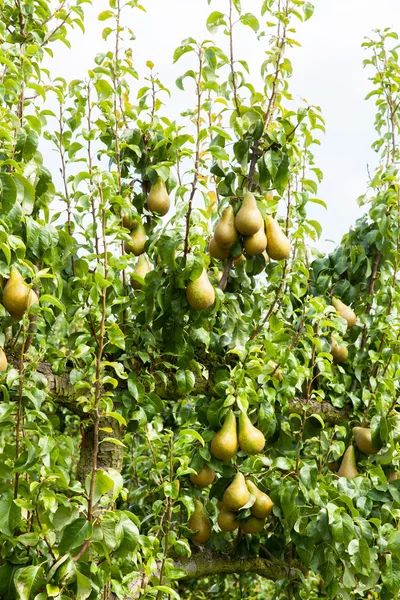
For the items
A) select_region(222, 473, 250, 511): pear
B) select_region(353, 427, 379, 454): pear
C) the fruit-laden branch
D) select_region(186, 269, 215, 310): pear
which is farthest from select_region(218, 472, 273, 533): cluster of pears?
select_region(186, 269, 215, 310): pear

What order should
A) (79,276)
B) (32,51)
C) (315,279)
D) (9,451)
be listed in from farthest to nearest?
(315,279) < (79,276) < (32,51) < (9,451)

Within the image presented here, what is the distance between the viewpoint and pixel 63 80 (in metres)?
2.39

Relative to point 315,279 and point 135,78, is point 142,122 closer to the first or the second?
point 135,78

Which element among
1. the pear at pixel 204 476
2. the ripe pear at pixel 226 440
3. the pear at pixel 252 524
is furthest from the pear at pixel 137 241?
the pear at pixel 252 524

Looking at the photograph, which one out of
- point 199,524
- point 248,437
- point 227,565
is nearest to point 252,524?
point 199,524

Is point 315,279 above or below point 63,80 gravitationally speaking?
below

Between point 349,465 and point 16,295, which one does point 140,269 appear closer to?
point 16,295

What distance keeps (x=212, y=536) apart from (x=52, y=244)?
1595 millimetres

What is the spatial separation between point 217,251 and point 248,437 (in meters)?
0.64

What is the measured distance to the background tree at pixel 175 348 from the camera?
188cm

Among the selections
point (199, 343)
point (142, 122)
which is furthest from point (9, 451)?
point (142, 122)

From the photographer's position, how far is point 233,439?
7.96 feet

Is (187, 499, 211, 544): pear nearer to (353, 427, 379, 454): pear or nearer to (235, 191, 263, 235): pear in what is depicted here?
(353, 427, 379, 454): pear

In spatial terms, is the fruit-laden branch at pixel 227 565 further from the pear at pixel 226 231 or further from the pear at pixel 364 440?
the pear at pixel 226 231
